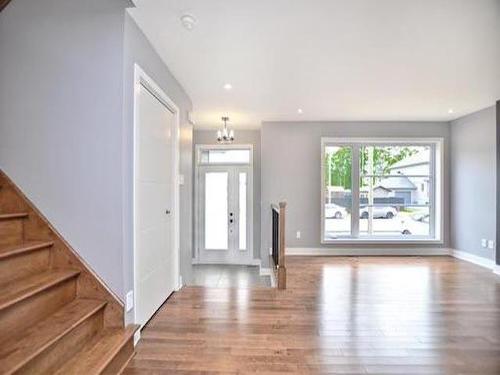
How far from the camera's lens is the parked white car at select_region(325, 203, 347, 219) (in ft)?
21.3

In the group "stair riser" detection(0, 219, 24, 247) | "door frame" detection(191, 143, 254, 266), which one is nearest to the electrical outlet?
"stair riser" detection(0, 219, 24, 247)

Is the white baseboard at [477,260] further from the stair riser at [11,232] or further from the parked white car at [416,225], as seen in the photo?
the stair riser at [11,232]

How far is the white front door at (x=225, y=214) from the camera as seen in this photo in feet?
Result: 23.5

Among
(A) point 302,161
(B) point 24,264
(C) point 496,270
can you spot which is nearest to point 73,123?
(B) point 24,264

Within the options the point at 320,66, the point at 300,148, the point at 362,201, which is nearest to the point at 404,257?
the point at 362,201

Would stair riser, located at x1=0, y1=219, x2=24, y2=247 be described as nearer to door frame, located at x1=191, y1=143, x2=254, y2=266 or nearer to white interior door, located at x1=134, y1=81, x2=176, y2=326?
white interior door, located at x1=134, y1=81, x2=176, y2=326

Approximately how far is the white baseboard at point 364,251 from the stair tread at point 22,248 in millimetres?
4653

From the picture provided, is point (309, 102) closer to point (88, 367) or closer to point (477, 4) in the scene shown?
point (477, 4)

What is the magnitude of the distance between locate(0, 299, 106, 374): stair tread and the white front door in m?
4.84

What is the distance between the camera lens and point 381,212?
6.52 metres

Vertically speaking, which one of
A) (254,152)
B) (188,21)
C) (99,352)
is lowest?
(99,352)

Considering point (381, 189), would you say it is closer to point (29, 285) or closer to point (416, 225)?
point (416, 225)

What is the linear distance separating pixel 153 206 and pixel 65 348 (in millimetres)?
1451

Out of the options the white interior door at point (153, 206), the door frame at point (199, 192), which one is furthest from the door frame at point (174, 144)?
the door frame at point (199, 192)
